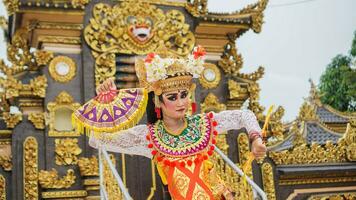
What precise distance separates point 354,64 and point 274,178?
52.5 ft

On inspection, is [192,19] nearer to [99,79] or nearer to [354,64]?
[99,79]

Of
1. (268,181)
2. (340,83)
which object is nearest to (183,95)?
(268,181)

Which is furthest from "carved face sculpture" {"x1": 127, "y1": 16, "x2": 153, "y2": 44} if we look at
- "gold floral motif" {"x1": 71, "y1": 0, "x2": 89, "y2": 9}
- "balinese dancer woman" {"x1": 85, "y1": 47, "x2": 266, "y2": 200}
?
"balinese dancer woman" {"x1": 85, "y1": 47, "x2": 266, "y2": 200}

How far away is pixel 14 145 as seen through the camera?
699cm

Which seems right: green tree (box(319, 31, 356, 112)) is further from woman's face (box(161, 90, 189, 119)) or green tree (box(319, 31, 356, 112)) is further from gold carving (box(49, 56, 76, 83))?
woman's face (box(161, 90, 189, 119))

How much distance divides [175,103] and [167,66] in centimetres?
34

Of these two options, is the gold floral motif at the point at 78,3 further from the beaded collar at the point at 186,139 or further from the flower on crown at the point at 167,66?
the beaded collar at the point at 186,139

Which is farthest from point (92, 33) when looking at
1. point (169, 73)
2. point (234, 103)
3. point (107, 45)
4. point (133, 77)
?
point (169, 73)

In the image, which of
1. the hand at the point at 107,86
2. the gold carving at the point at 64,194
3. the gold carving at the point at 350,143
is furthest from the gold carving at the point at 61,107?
the gold carving at the point at 350,143

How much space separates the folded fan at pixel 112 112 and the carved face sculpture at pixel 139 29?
2.88 meters

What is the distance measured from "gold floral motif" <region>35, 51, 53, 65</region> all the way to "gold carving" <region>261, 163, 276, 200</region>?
3602 millimetres

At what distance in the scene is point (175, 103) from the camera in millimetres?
4844

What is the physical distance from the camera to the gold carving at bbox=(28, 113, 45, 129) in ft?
23.3

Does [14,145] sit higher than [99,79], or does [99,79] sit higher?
[99,79]
